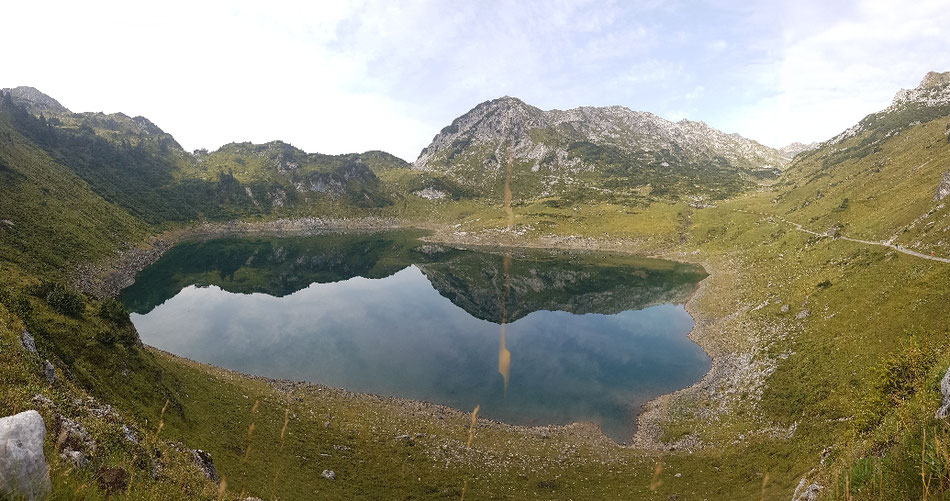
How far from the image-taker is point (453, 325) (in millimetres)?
76500

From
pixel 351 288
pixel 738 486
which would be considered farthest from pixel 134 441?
pixel 351 288

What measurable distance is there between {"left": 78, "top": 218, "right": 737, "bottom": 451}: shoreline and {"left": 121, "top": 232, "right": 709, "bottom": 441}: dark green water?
76.9 inches

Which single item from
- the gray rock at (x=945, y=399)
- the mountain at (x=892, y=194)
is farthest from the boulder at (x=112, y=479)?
the mountain at (x=892, y=194)

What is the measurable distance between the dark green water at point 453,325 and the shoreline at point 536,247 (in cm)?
195

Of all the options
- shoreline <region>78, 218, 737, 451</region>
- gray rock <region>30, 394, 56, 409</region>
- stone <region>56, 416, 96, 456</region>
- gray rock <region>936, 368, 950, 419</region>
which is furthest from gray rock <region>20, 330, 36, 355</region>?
gray rock <region>936, 368, 950, 419</region>

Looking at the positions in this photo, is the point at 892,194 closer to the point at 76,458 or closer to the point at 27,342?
the point at 76,458

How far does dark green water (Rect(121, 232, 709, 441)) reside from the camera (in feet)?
167

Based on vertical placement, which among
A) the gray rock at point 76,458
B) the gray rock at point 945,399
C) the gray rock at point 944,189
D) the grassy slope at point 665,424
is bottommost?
the grassy slope at point 665,424

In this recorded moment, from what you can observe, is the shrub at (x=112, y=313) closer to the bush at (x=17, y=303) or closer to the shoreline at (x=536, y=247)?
the bush at (x=17, y=303)

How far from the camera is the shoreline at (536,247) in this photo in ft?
138

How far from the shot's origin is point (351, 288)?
10556 cm

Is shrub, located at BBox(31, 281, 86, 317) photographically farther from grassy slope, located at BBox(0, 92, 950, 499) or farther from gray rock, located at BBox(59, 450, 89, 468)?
gray rock, located at BBox(59, 450, 89, 468)

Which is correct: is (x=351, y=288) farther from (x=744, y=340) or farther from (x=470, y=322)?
(x=744, y=340)

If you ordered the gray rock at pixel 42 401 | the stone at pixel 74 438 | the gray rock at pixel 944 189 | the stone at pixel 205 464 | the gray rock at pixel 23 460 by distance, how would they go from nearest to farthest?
the gray rock at pixel 23 460
the stone at pixel 74 438
the gray rock at pixel 42 401
the stone at pixel 205 464
the gray rock at pixel 944 189
